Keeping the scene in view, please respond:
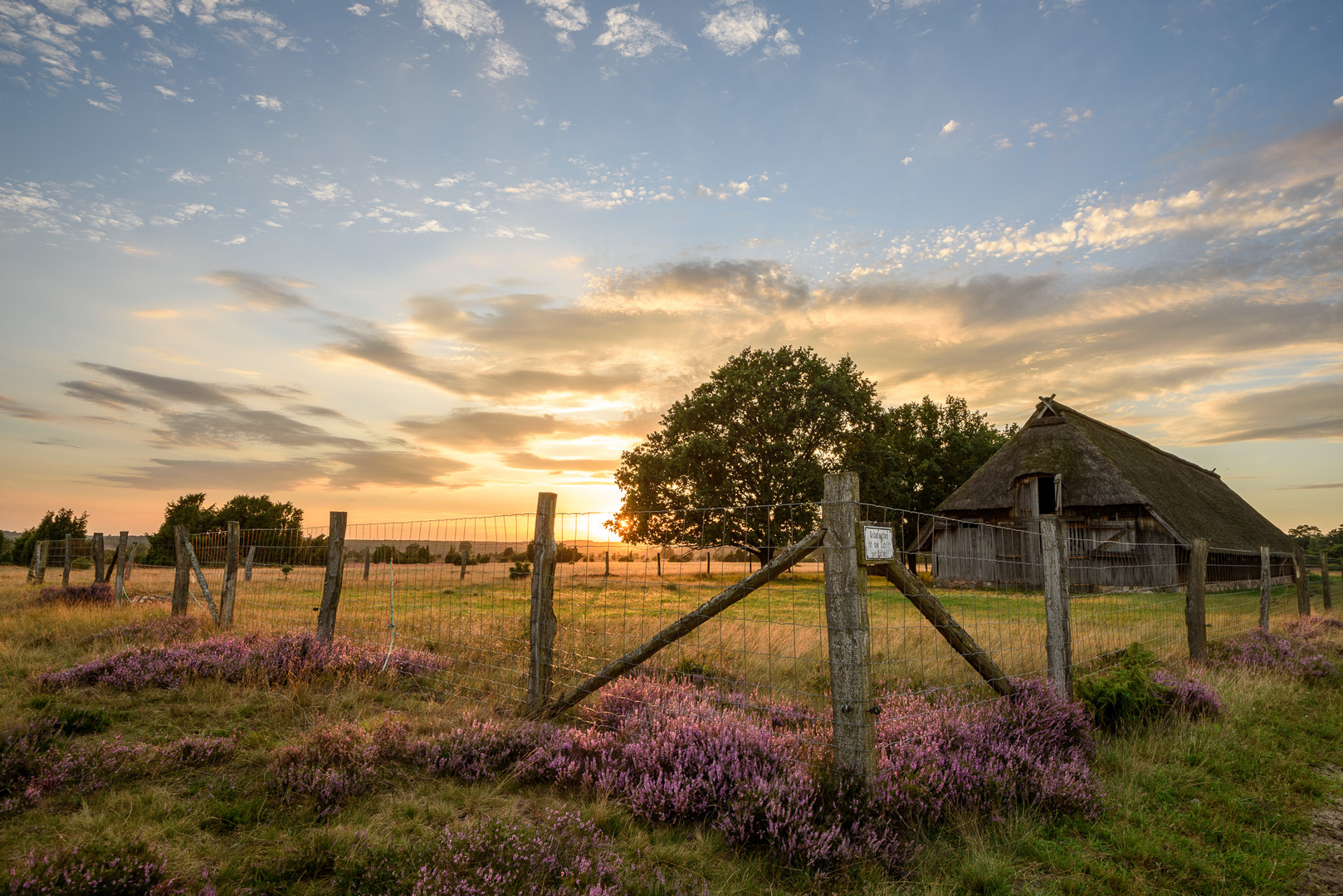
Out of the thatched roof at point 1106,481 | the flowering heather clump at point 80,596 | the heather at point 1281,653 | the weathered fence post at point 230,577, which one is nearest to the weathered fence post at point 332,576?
the weathered fence post at point 230,577

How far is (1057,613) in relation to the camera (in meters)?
6.71

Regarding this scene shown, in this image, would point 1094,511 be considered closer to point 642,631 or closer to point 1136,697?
point 1136,697

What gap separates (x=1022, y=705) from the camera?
5.89m

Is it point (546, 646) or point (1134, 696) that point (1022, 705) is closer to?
point (1134, 696)

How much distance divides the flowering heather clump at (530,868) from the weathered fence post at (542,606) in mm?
2504

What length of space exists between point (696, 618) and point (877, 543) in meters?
1.56

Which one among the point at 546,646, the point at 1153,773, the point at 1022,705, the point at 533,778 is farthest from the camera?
the point at 546,646

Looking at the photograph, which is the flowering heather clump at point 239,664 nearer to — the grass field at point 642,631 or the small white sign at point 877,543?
the grass field at point 642,631

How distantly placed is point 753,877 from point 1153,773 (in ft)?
13.2

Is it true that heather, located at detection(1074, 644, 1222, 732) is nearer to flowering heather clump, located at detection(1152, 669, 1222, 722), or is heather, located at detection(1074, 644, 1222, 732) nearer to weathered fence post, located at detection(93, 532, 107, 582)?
flowering heather clump, located at detection(1152, 669, 1222, 722)

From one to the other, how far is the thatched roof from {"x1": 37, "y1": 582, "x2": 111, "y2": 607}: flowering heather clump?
96.6ft

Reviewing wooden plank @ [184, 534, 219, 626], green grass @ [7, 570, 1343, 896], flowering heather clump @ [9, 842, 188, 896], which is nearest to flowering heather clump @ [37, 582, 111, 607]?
wooden plank @ [184, 534, 219, 626]

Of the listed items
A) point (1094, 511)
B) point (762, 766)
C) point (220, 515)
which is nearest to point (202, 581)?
point (762, 766)

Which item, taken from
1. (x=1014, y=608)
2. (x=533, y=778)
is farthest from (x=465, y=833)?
(x=1014, y=608)
